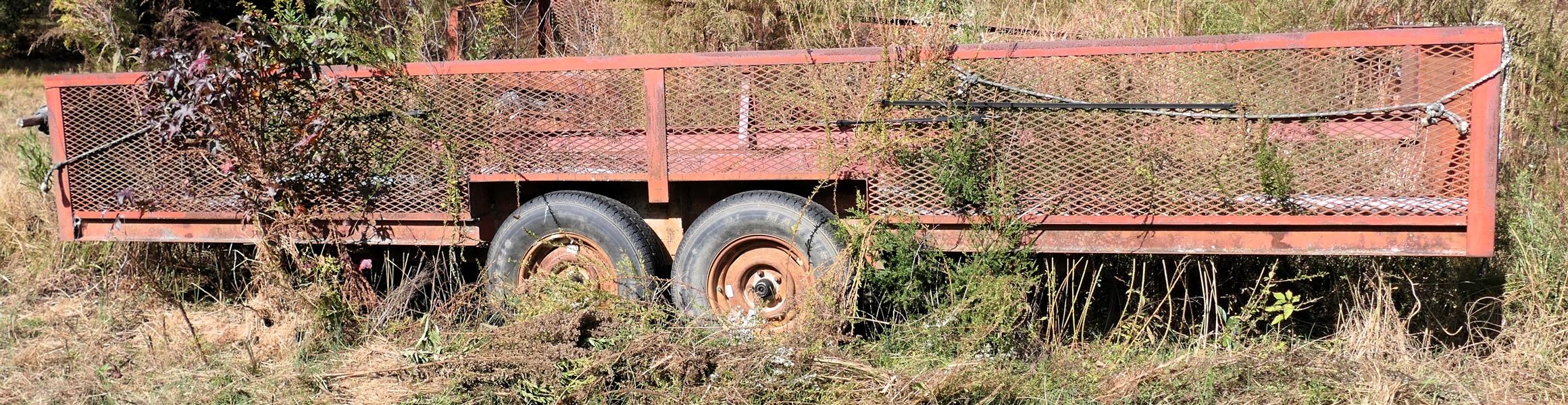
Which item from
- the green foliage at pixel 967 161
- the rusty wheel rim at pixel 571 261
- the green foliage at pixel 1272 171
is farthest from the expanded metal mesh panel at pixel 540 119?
the green foliage at pixel 1272 171

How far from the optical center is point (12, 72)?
16.7m

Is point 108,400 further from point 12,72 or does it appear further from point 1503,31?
point 12,72

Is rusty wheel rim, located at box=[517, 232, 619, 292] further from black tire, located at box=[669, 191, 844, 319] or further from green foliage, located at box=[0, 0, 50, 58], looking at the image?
green foliage, located at box=[0, 0, 50, 58]

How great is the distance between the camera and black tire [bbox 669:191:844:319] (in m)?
4.41

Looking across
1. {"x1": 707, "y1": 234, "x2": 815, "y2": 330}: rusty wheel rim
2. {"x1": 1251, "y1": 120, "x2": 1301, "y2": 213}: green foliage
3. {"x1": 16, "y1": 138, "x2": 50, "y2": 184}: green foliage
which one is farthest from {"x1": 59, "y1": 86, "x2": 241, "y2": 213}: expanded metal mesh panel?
{"x1": 1251, "y1": 120, "x2": 1301, "y2": 213}: green foliage

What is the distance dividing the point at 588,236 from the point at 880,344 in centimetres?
139

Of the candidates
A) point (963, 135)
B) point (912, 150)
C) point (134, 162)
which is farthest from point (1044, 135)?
point (134, 162)

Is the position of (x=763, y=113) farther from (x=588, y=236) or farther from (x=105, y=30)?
(x=105, y=30)

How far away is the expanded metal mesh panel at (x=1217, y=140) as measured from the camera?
376cm

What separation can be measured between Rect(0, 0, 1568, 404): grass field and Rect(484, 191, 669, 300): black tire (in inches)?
5.6

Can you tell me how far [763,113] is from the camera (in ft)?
14.6

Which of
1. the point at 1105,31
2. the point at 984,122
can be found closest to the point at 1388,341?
the point at 984,122

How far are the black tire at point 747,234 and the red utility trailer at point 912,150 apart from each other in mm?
12

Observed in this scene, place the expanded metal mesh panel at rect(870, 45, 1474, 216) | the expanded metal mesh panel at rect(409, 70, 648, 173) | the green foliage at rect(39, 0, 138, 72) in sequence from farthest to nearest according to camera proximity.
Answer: the green foliage at rect(39, 0, 138, 72), the expanded metal mesh panel at rect(409, 70, 648, 173), the expanded metal mesh panel at rect(870, 45, 1474, 216)
